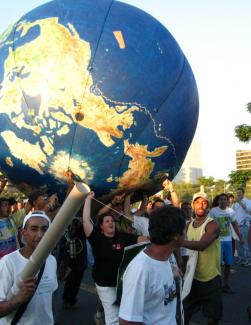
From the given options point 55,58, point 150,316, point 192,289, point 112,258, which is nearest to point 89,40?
point 55,58

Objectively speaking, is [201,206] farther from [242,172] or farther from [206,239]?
[242,172]

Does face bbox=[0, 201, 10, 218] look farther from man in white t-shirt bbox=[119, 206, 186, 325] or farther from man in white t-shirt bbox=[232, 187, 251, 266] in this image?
man in white t-shirt bbox=[232, 187, 251, 266]

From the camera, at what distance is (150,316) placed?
8.39 feet

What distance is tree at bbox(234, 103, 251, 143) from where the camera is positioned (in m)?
23.5

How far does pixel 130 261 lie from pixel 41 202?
2.05 meters

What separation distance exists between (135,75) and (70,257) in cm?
295

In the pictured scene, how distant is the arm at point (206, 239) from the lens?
4805 mm

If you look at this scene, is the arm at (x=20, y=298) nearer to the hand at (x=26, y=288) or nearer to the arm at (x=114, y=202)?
the hand at (x=26, y=288)

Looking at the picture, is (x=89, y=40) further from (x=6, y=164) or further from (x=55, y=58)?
(x=6, y=164)

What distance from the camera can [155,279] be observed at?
99.0 inches

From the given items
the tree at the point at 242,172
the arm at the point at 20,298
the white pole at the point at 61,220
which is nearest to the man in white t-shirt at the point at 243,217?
the arm at the point at 20,298

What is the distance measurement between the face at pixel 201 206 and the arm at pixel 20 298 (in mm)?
2830

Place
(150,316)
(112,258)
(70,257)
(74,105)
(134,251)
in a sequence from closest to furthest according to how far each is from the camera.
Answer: (150,316)
(134,251)
(112,258)
(74,105)
(70,257)

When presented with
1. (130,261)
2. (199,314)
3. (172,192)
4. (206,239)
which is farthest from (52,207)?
(199,314)
